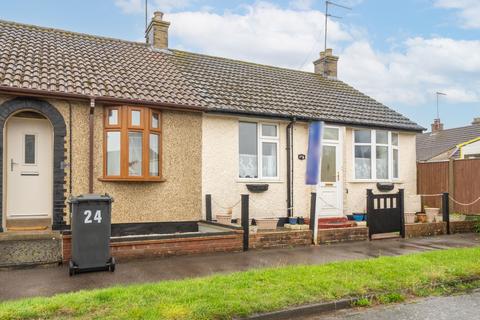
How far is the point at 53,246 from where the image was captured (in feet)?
26.2

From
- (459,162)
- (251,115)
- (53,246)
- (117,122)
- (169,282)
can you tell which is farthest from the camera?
(459,162)

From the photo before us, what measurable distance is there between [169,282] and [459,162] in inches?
463

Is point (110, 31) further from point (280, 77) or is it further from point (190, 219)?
point (190, 219)

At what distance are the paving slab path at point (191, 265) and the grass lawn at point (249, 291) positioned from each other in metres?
0.65

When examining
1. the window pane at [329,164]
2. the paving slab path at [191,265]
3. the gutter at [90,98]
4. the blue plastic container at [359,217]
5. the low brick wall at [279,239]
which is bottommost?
the paving slab path at [191,265]

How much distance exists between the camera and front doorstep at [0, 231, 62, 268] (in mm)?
7031

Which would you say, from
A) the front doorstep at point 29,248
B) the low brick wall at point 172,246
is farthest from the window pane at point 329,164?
the front doorstep at point 29,248

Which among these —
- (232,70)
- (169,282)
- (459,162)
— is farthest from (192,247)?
(459,162)

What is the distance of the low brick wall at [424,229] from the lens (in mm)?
10938

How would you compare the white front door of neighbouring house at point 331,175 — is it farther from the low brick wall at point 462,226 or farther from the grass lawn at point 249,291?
the grass lawn at point 249,291

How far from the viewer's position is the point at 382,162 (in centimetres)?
1386

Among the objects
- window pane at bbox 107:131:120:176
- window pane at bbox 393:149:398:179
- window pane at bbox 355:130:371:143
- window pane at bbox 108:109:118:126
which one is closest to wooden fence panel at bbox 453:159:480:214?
window pane at bbox 393:149:398:179

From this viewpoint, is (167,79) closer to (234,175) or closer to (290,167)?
(234,175)

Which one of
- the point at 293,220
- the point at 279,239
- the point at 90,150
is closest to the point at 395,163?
the point at 293,220
